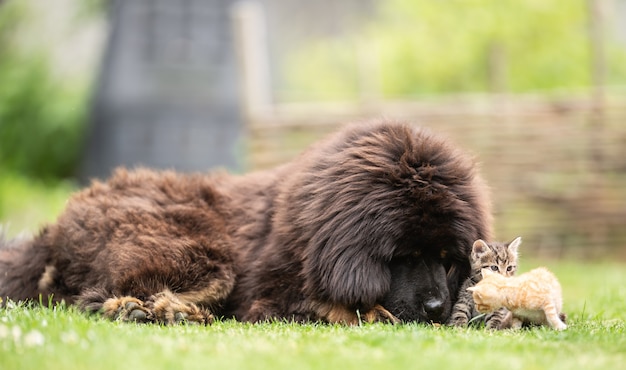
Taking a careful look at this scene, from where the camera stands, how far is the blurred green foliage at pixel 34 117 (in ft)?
59.2

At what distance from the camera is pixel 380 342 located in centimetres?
425

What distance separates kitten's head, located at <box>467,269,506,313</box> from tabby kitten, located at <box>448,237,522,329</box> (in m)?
0.20

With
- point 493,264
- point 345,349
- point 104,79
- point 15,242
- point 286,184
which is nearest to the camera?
point 345,349

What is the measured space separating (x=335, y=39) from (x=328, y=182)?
17.2 metres

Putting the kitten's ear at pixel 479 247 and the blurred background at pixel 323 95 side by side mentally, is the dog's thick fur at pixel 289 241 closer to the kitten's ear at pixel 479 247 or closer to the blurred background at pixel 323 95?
the kitten's ear at pixel 479 247

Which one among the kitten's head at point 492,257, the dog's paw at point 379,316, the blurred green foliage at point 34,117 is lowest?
the dog's paw at point 379,316

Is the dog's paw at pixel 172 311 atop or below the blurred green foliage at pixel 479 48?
below

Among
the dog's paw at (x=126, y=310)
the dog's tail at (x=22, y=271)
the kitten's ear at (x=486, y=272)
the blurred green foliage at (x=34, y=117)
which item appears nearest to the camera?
the kitten's ear at (x=486, y=272)

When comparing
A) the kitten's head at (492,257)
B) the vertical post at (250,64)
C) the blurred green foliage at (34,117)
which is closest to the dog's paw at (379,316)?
the kitten's head at (492,257)

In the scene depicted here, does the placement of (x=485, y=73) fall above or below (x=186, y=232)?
above

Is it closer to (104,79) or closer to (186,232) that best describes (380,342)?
(186,232)

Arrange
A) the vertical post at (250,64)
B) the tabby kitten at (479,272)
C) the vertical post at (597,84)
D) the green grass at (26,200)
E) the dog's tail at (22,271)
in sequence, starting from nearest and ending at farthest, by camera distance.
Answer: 1. the tabby kitten at (479,272)
2. the dog's tail at (22,271)
3. the vertical post at (597,84)
4. the vertical post at (250,64)
5. the green grass at (26,200)

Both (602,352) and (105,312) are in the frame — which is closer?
(602,352)

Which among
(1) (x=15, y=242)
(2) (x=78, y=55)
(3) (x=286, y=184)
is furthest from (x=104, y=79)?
(3) (x=286, y=184)
